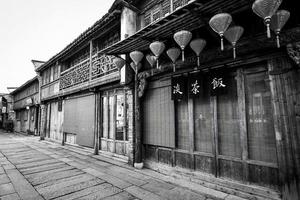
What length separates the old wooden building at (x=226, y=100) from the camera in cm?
390

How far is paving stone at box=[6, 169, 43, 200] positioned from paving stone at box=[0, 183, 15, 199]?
10 centimetres

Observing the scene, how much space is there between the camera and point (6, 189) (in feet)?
17.6

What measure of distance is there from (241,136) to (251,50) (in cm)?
235

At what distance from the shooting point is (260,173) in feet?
14.4

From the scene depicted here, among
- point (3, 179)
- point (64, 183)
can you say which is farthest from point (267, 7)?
point (3, 179)

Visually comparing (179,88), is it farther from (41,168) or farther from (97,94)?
(41,168)

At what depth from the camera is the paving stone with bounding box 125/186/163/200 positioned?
4672 millimetres

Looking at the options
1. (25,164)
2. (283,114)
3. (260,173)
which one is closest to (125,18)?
(283,114)

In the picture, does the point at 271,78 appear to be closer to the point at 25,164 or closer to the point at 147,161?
the point at 147,161

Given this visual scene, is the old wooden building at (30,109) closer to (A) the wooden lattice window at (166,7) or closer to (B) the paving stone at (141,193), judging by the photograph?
A: (A) the wooden lattice window at (166,7)

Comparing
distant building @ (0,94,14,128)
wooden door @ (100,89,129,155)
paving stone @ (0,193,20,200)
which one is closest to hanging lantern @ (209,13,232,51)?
wooden door @ (100,89,129,155)

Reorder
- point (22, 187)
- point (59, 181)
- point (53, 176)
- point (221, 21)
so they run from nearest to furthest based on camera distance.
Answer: point (221, 21) < point (22, 187) < point (59, 181) < point (53, 176)

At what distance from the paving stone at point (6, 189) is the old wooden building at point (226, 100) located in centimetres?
481

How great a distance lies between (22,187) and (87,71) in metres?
7.65
